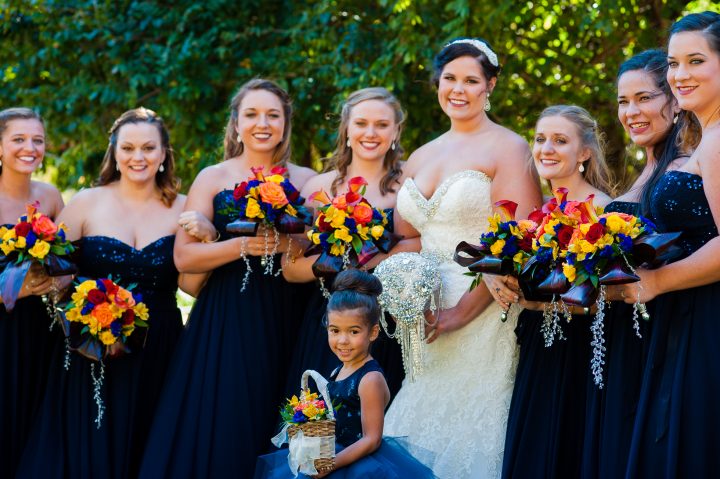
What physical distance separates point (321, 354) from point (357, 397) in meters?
1.23

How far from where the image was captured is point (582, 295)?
4871 millimetres

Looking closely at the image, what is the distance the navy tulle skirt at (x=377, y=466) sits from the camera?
5.14 metres

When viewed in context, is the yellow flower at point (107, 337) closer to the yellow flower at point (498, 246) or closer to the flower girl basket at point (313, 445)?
the flower girl basket at point (313, 445)

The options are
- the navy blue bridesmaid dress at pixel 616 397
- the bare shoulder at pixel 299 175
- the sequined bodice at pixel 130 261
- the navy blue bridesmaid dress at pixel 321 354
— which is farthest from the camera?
the bare shoulder at pixel 299 175

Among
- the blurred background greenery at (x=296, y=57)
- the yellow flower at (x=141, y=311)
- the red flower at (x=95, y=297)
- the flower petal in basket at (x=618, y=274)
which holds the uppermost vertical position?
the blurred background greenery at (x=296, y=57)

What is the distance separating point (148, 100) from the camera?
10.8 meters

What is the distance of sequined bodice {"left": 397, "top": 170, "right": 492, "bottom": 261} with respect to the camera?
6148 millimetres

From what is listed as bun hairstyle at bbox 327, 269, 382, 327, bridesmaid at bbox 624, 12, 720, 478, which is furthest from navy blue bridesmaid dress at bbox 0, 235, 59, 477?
bridesmaid at bbox 624, 12, 720, 478

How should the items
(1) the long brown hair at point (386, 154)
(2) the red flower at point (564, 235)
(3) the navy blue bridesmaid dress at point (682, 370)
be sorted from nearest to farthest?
1. (3) the navy blue bridesmaid dress at point (682, 370)
2. (2) the red flower at point (564, 235)
3. (1) the long brown hair at point (386, 154)

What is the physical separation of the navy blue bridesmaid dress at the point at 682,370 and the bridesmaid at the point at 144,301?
3040 mm

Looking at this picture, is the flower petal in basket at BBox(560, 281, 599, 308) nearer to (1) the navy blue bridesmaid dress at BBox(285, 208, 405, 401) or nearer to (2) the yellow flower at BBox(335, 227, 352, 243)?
(2) the yellow flower at BBox(335, 227, 352, 243)

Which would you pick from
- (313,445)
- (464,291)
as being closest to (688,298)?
(464,291)

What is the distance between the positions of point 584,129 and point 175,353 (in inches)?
118

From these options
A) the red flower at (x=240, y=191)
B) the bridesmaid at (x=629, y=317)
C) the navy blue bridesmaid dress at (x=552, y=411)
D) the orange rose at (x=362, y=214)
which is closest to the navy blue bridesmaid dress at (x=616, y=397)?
the bridesmaid at (x=629, y=317)
